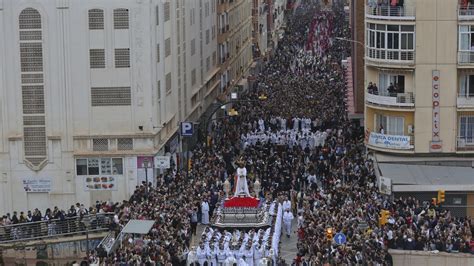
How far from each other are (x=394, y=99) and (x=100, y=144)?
14578 millimetres

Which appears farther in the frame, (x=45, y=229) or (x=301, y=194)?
(x=301, y=194)

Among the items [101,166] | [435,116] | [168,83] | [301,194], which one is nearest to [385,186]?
[301,194]

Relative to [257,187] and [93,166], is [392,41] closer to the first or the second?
[257,187]

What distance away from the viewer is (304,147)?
69.9 meters

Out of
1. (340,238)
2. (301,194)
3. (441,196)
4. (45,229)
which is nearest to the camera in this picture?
(340,238)

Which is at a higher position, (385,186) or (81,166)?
(385,186)

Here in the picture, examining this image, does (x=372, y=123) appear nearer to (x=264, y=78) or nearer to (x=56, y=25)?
(x=56, y=25)

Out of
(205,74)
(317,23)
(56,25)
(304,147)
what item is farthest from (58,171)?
(317,23)

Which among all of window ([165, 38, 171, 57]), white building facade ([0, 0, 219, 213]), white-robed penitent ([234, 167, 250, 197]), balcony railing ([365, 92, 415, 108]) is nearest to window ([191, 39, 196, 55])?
window ([165, 38, 171, 57])

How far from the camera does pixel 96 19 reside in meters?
61.0

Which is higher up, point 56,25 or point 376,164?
point 56,25

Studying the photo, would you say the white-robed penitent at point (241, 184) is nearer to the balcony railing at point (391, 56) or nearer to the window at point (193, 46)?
the balcony railing at point (391, 56)

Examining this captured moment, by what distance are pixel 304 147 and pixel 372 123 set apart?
9.29m

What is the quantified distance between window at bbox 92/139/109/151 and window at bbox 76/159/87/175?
812 mm
